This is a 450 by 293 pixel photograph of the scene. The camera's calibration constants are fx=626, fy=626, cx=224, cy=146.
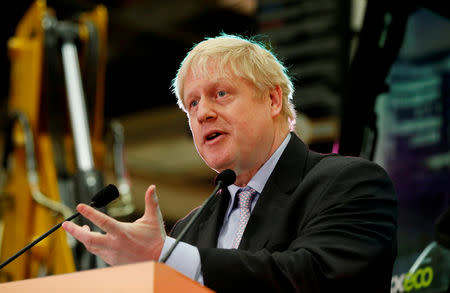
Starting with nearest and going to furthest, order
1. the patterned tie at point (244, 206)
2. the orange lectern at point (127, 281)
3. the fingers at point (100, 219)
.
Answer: the orange lectern at point (127, 281), the fingers at point (100, 219), the patterned tie at point (244, 206)

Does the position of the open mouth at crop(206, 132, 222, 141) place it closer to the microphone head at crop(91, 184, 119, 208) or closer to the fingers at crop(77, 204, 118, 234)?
the microphone head at crop(91, 184, 119, 208)

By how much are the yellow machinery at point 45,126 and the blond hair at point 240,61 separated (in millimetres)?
2238

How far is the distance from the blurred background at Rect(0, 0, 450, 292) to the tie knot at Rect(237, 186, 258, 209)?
620 mm

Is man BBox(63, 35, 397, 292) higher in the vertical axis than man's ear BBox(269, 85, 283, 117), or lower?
lower

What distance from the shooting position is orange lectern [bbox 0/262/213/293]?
1.08m

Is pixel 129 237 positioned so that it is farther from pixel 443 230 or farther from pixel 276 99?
pixel 443 230

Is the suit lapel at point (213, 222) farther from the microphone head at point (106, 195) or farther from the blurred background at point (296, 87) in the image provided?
the blurred background at point (296, 87)

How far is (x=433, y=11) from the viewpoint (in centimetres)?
259

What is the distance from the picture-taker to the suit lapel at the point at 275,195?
1667 millimetres

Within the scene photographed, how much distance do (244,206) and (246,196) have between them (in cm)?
3

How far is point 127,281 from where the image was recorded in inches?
43.3

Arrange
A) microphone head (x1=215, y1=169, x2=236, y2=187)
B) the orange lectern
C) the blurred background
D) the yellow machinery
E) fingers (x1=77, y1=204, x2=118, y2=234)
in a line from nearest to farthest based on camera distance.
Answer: the orange lectern < fingers (x1=77, y1=204, x2=118, y2=234) < microphone head (x1=215, y1=169, x2=236, y2=187) < the blurred background < the yellow machinery

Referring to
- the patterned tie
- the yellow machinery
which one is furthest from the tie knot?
the yellow machinery

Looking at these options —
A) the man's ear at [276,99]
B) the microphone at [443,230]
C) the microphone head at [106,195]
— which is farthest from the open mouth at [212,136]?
the microphone at [443,230]
